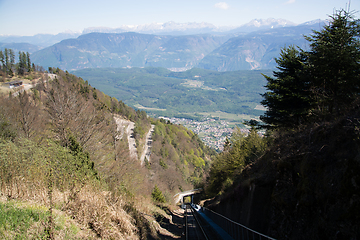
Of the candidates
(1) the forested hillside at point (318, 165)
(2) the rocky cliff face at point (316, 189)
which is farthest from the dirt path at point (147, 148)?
(2) the rocky cliff face at point (316, 189)

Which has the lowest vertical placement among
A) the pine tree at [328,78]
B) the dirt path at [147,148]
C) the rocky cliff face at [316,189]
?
the dirt path at [147,148]

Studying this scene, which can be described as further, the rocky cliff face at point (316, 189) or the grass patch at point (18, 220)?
the rocky cliff face at point (316, 189)

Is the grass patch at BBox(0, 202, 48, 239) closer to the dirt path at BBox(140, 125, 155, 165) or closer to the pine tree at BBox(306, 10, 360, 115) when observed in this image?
the pine tree at BBox(306, 10, 360, 115)

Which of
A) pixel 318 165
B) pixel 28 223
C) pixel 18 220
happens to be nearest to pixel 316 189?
pixel 318 165

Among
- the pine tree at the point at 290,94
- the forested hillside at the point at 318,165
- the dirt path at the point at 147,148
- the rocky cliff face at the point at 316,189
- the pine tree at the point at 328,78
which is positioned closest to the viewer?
the rocky cliff face at the point at 316,189

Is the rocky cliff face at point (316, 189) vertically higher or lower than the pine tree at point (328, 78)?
lower

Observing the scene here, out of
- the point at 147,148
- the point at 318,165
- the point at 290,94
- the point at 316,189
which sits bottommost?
the point at 147,148

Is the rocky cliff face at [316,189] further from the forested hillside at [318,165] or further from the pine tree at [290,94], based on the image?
the pine tree at [290,94]

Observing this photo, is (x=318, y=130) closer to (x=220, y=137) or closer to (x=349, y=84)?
(x=349, y=84)

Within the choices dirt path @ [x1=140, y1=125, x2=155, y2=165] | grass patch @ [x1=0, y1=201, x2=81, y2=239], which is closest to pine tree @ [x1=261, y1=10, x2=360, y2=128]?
grass patch @ [x1=0, y1=201, x2=81, y2=239]

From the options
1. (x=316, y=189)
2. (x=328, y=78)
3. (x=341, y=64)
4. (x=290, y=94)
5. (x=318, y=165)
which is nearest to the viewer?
(x=316, y=189)

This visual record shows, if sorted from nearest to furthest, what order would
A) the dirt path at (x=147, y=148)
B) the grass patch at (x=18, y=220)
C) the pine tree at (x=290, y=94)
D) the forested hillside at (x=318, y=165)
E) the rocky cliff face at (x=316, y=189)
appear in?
the grass patch at (x=18, y=220), the rocky cliff face at (x=316, y=189), the forested hillside at (x=318, y=165), the pine tree at (x=290, y=94), the dirt path at (x=147, y=148)

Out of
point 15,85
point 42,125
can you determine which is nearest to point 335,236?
point 42,125

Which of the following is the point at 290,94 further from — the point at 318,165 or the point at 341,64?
the point at 318,165
